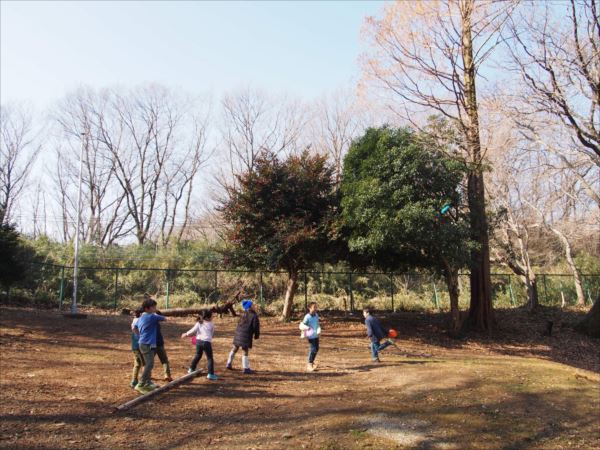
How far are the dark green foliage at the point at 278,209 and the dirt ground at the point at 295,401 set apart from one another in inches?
174

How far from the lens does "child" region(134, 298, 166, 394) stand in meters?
7.95

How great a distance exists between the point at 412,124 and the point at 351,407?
42.6 feet

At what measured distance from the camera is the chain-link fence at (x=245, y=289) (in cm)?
2402

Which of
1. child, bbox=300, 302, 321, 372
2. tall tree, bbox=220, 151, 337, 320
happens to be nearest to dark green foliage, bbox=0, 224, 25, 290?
tall tree, bbox=220, 151, 337, 320

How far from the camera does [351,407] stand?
7801 millimetres

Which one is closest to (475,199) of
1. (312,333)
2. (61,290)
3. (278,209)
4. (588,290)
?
(278,209)

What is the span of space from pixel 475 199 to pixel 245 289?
13.1 metres

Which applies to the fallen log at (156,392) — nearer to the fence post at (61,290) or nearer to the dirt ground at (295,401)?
the dirt ground at (295,401)

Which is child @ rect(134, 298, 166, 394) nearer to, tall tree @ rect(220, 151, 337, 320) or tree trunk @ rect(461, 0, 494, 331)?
tall tree @ rect(220, 151, 337, 320)

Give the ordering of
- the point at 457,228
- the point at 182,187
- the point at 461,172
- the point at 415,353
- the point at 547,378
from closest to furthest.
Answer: the point at 547,378 < the point at 415,353 < the point at 457,228 < the point at 461,172 < the point at 182,187

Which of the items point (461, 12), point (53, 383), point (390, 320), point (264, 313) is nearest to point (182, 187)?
point (264, 313)

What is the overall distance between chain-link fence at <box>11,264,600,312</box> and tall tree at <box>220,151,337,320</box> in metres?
5.24

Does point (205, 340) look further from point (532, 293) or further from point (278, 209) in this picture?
point (532, 293)

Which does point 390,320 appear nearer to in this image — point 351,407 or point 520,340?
point 520,340
